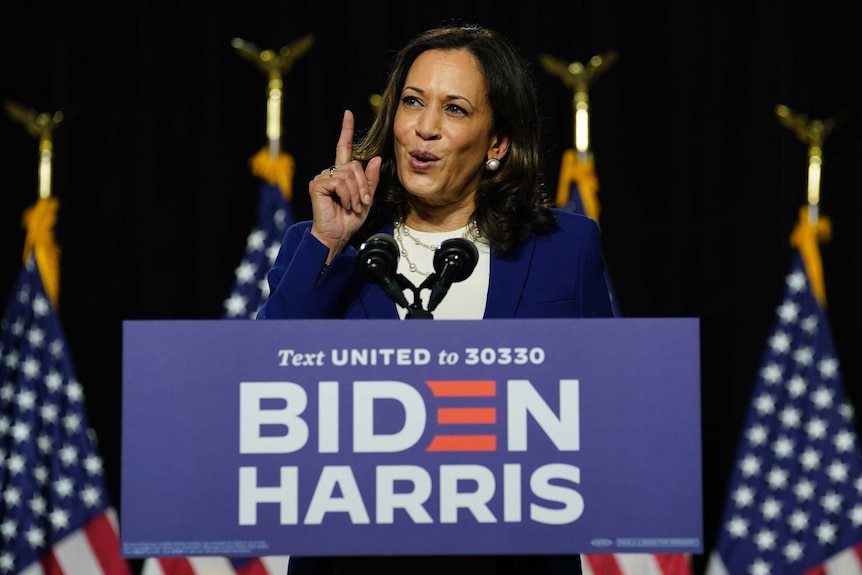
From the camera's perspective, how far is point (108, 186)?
4727 mm

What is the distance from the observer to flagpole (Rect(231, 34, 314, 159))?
4500 mm

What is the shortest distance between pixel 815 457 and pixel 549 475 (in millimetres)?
3319

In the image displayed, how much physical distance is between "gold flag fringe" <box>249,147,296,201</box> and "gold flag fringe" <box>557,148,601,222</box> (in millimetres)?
1039

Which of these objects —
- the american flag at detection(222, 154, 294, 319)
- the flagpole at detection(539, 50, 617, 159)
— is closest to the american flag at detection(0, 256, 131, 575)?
the american flag at detection(222, 154, 294, 319)

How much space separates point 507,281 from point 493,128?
13.4 inches

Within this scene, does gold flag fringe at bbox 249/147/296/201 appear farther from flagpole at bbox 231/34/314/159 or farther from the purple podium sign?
the purple podium sign

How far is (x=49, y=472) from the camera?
4.48 meters

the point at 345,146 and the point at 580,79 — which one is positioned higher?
the point at 580,79

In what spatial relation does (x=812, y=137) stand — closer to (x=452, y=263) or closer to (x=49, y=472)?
(x=49, y=472)

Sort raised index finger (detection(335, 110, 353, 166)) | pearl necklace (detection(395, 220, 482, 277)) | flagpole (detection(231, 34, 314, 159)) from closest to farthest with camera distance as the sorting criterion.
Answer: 1. raised index finger (detection(335, 110, 353, 166))
2. pearl necklace (detection(395, 220, 482, 277))
3. flagpole (detection(231, 34, 314, 159))

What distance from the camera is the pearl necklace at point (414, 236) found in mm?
2062

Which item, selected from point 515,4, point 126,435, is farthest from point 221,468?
point 515,4

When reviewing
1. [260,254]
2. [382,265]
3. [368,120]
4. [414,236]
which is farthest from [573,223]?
[368,120]

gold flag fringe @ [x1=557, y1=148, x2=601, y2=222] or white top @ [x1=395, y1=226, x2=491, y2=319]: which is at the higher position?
gold flag fringe @ [x1=557, y1=148, x2=601, y2=222]
